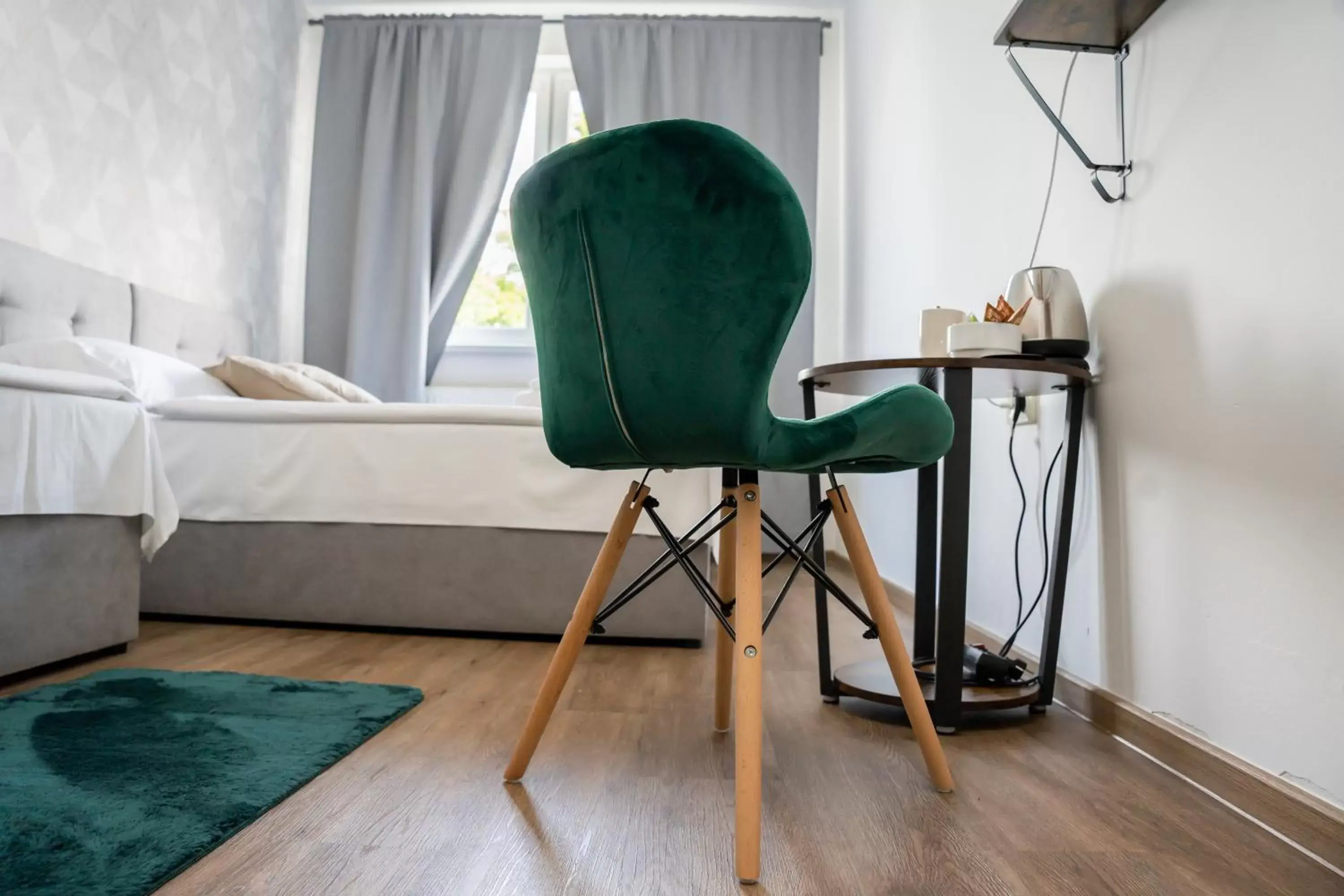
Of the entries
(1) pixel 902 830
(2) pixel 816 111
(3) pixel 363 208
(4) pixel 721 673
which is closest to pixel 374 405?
(4) pixel 721 673

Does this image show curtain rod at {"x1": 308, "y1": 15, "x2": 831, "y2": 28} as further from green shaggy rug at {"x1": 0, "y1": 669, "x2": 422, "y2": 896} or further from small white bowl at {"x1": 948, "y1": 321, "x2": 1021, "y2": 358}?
green shaggy rug at {"x1": 0, "y1": 669, "x2": 422, "y2": 896}

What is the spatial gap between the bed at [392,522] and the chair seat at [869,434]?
104 centimetres

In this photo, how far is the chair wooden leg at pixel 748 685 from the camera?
0.90 meters

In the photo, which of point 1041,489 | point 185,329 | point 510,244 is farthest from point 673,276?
point 510,244

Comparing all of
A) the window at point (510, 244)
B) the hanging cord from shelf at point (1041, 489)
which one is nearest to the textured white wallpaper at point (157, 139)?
the window at point (510, 244)

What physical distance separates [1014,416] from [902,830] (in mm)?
1125

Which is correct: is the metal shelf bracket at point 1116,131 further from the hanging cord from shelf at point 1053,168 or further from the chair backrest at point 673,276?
the chair backrest at point 673,276

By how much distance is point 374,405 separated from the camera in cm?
222

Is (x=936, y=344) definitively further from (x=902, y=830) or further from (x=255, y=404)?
(x=255, y=404)

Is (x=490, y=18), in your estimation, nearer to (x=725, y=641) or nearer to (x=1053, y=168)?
(x=1053, y=168)

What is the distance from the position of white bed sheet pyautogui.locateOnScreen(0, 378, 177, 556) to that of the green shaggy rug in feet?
1.11

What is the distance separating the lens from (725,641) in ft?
4.66

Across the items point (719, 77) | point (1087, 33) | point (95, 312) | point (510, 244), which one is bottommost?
point (95, 312)

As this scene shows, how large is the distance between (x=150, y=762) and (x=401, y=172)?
11.5ft
